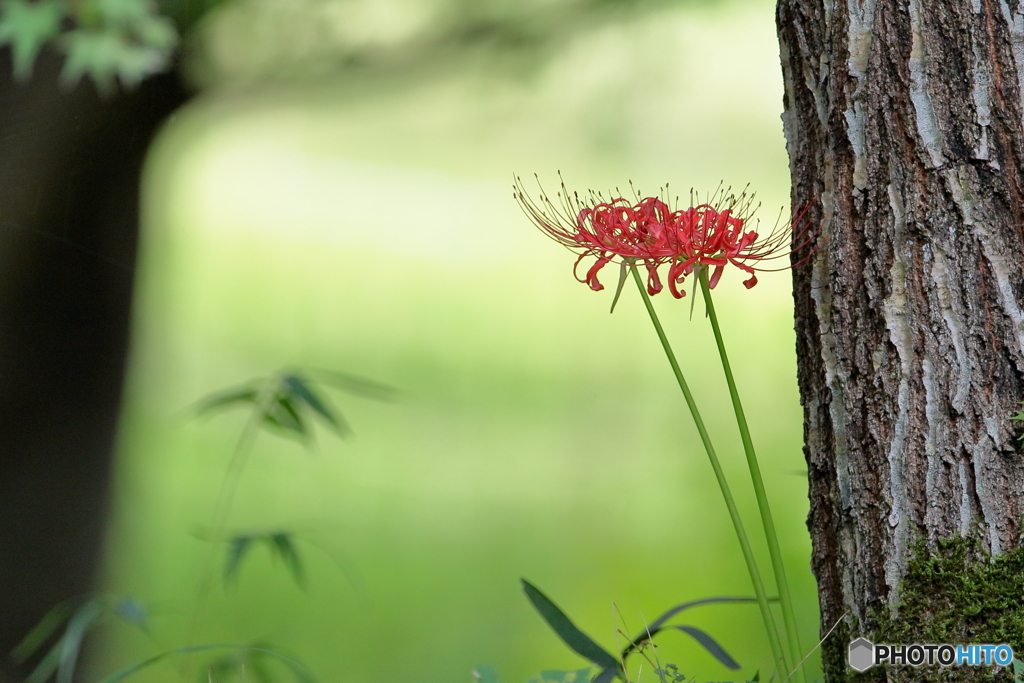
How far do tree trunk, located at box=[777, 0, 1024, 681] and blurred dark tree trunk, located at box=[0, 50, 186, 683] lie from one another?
121 centimetres

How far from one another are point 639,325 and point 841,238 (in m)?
1.27

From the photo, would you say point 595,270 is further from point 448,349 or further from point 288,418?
point 448,349

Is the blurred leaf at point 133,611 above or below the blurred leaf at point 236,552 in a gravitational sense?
below

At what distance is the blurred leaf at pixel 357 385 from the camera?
80cm

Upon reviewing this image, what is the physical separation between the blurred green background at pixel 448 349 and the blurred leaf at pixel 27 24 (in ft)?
1.37

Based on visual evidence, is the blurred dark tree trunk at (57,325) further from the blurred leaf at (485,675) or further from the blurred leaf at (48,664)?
the blurred leaf at (485,675)

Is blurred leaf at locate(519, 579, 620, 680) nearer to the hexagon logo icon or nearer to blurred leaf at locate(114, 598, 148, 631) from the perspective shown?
the hexagon logo icon

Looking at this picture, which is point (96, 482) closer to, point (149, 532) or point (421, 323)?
point (149, 532)

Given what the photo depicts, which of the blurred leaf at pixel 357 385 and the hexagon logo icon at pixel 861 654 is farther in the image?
the blurred leaf at pixel 357 385

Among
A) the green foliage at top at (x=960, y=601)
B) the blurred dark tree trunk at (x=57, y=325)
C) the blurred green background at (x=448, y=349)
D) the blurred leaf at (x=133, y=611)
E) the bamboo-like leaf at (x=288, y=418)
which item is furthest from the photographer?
the blurred green background at (x=448, y=349)

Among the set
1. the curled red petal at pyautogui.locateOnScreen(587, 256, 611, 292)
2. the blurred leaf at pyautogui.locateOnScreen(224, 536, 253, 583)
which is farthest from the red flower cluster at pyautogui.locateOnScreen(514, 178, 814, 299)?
the blurred leaf at pyautogui.locateOnScreen(224, 536, 253, 583)

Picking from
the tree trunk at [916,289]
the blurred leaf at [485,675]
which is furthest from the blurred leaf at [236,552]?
the tree trunk at [916,289]

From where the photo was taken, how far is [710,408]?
1.85m

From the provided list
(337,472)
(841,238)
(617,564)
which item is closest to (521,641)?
(617,564)
